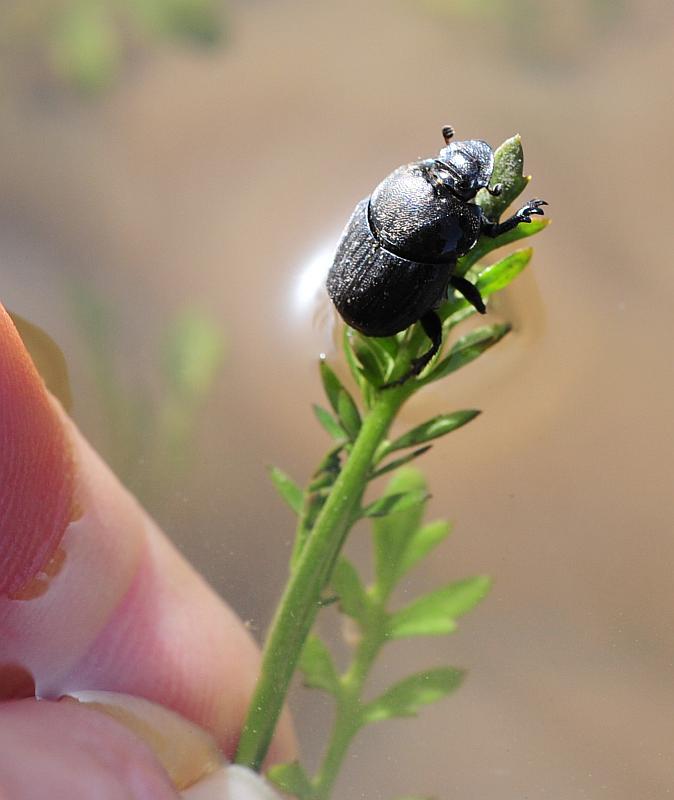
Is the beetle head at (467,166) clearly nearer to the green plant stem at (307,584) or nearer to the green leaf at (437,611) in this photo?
the green plant stem at (307,584)

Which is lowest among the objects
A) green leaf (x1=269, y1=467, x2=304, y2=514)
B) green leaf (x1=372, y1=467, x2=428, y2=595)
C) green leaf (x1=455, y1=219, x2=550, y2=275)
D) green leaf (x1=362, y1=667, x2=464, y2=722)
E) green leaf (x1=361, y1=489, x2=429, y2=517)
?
green leaf (x1=362, y1=667, x2=464, y2=722)

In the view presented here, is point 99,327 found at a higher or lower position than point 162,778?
higher

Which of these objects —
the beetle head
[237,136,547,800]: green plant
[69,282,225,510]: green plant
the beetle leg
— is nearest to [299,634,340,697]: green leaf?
[237,136,547,800]: green plant

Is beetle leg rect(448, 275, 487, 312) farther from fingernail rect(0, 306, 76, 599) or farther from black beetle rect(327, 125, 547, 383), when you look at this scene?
fingernail rect(0, 306, 76, 599)

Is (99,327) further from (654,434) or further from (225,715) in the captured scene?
(654,434)

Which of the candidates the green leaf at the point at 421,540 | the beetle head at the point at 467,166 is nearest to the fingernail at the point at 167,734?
the green leaf at the point at 421,540

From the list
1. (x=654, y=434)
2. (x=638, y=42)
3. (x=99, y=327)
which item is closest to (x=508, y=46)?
(x=638, y=42)
